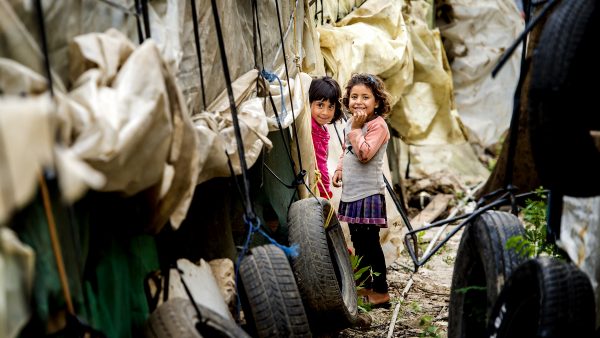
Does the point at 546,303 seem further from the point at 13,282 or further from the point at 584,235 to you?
the point at 13,282

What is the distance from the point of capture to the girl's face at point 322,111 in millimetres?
6164

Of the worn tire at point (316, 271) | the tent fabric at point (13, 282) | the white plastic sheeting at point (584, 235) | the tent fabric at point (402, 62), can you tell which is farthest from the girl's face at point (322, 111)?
the tent fabric at point (13, 282)

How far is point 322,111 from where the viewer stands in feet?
20.5

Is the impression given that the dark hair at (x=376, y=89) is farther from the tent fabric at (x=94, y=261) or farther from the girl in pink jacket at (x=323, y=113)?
the tent fabric at (x=94, y=261)

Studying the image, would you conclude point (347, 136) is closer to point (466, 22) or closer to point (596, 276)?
point (596, 276)

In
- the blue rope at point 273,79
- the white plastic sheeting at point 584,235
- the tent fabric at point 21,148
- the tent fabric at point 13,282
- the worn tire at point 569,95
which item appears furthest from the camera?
the blue rope at point 273,79

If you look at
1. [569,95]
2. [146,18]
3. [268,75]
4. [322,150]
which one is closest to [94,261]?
[146,18]

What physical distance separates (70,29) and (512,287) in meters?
2.10

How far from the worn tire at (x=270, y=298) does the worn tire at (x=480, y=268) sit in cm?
91

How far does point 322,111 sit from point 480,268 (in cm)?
252

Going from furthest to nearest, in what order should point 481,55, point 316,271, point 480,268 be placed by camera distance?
point 481,55
point 316,271
point 480,268

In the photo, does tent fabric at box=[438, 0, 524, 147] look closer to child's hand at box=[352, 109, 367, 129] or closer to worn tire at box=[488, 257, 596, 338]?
child's hand at box=[352, 109, 367, 129]

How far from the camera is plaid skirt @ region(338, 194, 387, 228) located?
587 centimetres

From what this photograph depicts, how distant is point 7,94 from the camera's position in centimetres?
232
